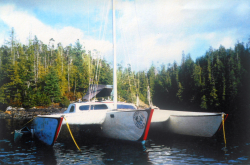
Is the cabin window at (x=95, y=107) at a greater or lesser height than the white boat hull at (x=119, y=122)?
greater

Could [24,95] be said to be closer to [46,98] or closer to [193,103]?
[46,98]

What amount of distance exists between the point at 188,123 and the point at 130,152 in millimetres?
4360

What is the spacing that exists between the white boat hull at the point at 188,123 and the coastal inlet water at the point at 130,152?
0.53 m

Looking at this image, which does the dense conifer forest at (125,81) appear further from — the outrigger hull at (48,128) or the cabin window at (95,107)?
the outrigger hull at (48,128)

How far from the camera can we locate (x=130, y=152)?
9031 millimetres

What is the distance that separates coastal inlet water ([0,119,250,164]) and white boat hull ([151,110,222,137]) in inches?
21.0

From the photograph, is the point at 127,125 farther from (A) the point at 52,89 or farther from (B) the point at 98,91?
(A) the point at 52,89

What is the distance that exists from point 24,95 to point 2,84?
4.43 m

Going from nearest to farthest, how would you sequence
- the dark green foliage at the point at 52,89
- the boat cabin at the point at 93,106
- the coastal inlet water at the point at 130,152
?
1. the coastal inlet water at the point at 130,152
2. the boat cabin at the point at 93,106
3. the dark green foliage at the point at 52,89

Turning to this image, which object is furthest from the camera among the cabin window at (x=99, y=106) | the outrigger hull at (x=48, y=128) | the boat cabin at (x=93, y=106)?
the cabin window at (x=99, y=106)

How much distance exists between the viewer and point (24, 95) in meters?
41.5

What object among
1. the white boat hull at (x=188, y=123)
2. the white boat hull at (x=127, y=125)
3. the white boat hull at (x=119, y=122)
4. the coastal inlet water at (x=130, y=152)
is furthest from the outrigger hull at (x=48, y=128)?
the white boat hull at (x=188, y=123)

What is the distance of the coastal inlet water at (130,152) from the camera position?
786 cm

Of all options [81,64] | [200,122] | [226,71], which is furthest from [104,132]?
[81,64]
